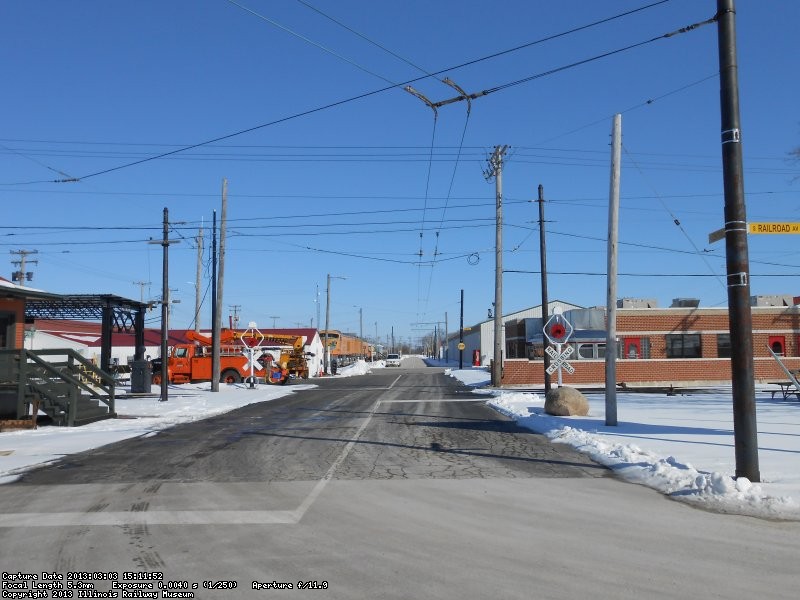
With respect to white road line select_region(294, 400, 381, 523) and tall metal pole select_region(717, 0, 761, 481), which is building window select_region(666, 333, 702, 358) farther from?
tall metal pole select_region(717, 0, 761, 481)

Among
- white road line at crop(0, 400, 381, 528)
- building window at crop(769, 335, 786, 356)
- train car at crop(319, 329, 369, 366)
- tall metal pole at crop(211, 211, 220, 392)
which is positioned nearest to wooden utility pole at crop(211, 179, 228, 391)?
tall metal pole at crop(211, 211, 220, 392)

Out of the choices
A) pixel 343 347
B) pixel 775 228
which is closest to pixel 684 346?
pixel 775 228

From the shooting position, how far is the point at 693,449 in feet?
39.0

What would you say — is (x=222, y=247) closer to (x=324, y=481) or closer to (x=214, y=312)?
(x=214, y=312)

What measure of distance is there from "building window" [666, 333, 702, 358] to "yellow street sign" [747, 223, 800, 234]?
31945mm

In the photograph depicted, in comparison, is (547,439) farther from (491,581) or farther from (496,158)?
(496,158)

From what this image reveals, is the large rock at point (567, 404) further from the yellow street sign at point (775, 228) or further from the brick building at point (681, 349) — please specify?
the brick building at point (681, 349)

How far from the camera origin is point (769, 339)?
3962 centimetres

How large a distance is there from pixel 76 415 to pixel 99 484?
29.1 feet

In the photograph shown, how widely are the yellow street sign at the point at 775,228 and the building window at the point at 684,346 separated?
31.9m

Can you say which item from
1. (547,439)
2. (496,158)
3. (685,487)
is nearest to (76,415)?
(547,439)

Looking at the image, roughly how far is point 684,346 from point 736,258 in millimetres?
33294

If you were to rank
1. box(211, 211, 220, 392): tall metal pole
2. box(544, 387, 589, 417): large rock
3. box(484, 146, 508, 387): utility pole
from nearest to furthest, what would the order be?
box(544, 387, 589, 417): large rock → box(211, 211, 220, 392): tall metal pole → box(484, 146, 508, 387): utility pole

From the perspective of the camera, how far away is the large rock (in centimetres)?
1875
